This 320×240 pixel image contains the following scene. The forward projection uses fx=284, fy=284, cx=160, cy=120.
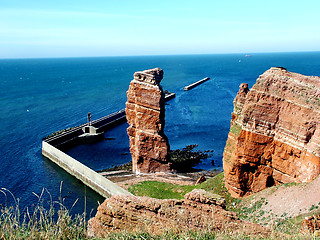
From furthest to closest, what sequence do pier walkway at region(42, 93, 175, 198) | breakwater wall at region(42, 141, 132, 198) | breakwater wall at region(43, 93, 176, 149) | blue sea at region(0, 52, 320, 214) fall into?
breakwater wall at region(43, 93, 176, 149) → blue sea at region(0, 52, 320, 214) → pier walkway at region(42, 93, 175, 198) → breakwater wall at region(42, 141, 132, 198)

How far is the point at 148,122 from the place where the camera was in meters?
36.4

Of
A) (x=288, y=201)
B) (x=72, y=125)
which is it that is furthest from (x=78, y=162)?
(x=288, y=201)

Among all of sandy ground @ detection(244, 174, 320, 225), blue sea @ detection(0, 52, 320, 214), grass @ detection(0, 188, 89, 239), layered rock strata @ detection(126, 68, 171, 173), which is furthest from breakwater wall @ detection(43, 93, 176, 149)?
grass @ detection(0, 188, 89, 239)

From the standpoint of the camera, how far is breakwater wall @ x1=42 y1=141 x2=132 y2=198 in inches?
1335

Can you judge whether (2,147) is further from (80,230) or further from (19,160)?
(80,230)

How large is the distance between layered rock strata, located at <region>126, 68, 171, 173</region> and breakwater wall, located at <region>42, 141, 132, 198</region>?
17.4 ft

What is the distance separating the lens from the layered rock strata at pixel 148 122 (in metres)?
35.2

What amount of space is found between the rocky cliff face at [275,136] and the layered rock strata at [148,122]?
40.8 feet

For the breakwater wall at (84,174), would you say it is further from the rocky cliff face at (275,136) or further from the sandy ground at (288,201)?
the sandy ground at (288,201)

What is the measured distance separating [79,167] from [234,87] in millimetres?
88911

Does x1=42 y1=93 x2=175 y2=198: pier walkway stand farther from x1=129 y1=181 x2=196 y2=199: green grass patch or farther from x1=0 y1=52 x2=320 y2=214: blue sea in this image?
x1=129 y1=181 x2=196 y2=199: green grass patch

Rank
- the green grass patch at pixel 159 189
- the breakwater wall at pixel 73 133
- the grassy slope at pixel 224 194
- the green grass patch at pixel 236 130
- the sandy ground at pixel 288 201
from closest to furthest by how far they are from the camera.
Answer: the grassy slope at pixel 224 194 → the sandy ground at pixel 288 201 → the green grass patch at pixel 236 130 → the green grass patch at pixel 159 189 → the breakwater wall at pixel 73 133

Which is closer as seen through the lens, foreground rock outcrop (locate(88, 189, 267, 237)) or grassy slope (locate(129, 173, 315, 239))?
foreground rock outcrop (locate(88, 189, 267, 237))

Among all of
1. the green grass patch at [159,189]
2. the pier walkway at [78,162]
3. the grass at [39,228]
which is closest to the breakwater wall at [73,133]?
the pier walkway at [78,162]
